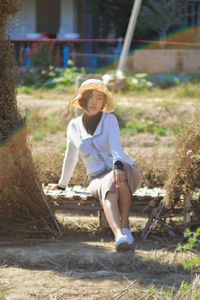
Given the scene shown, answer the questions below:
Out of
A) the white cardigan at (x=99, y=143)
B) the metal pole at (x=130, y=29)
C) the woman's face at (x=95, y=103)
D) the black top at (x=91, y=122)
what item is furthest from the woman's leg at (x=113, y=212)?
the metal pole at (x=130, y=29)

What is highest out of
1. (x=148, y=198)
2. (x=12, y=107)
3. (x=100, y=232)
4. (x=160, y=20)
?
(x=160, y=20)

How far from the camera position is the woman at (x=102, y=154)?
443 cm

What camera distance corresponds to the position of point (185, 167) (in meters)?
4.49

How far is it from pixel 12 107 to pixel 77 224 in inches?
50.5

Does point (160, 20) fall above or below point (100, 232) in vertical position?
above

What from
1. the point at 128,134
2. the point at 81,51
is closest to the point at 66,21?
the point at 81,51

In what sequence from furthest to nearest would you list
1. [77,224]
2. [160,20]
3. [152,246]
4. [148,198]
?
[160,20] → [77,224] → [148,198] → [152,246]

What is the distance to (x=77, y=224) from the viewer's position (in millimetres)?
5062

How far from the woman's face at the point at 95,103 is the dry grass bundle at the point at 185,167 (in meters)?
0.74

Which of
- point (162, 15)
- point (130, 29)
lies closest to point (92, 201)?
point (130, 29)

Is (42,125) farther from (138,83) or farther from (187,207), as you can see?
(187,207)

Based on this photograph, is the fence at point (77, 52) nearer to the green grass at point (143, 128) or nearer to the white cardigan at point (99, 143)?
the green grass at point (143, 128)

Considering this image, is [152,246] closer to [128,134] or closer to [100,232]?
[100,232]

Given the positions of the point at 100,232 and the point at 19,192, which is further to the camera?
the point at 100,232
